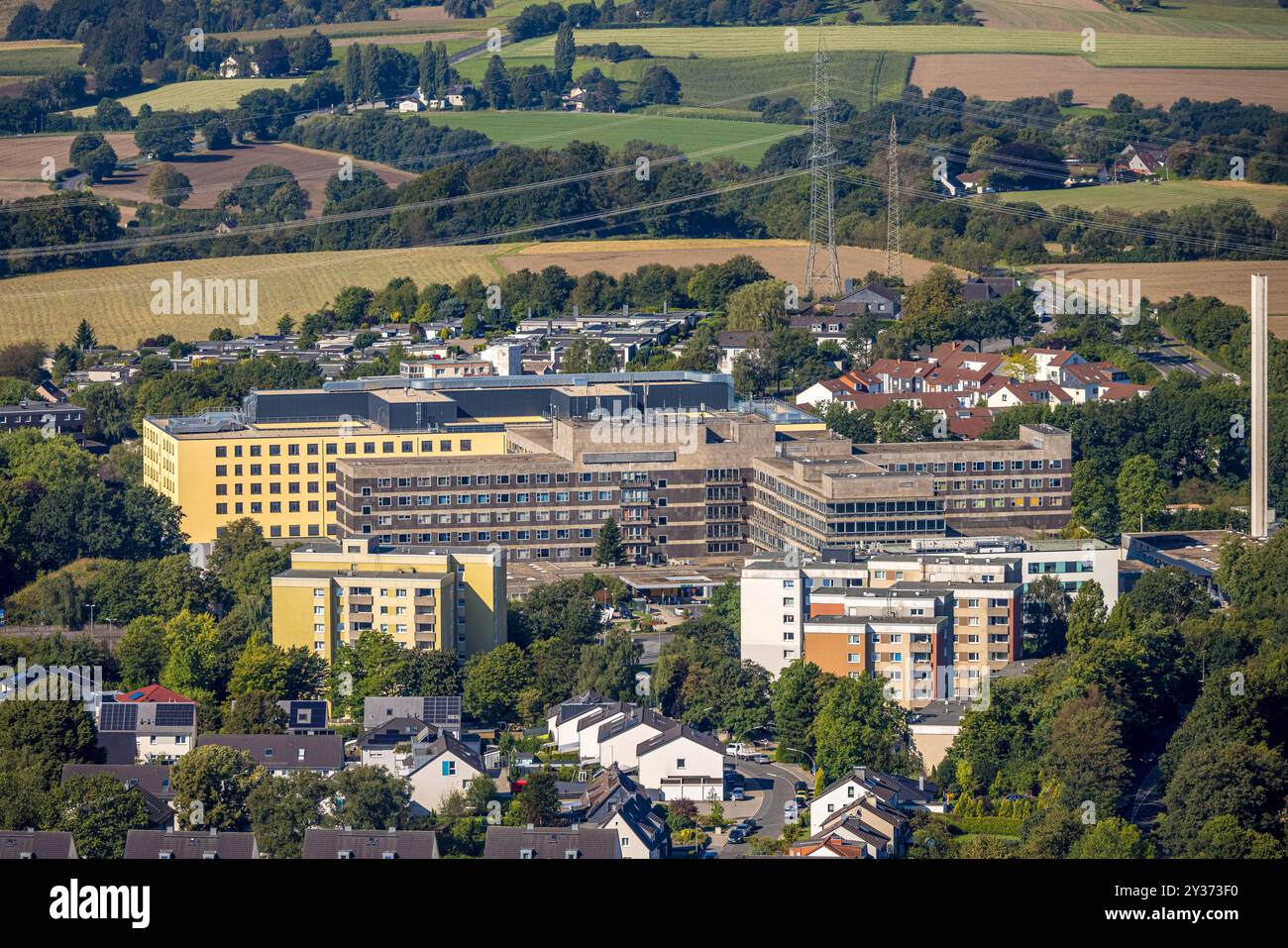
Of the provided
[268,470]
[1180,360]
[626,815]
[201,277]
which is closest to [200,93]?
[201,277]

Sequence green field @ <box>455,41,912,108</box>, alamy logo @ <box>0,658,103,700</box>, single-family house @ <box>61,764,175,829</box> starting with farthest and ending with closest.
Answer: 1. green field @ <box>455,41,912,108</box>
2. alamy logo @ <box>0,658,103,700</box>
3. single-family house @ <box>61,764,175,829</box>

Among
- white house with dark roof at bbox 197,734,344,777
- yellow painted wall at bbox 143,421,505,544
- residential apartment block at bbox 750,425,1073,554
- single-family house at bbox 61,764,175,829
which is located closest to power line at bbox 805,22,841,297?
yellow painted wall at bbox 143,421,505,544

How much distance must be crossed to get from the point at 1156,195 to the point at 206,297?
88.4 ft

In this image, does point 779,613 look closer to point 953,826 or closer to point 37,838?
point 953,826

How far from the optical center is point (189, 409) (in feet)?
161

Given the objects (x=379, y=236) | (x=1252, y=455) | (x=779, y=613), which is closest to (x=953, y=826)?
(x=779, y=613)

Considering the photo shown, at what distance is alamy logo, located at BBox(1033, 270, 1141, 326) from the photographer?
5803 centimetres

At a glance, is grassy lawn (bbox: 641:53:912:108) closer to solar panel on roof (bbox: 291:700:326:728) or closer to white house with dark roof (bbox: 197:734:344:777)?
solar panel on roof (bbox: 291:700:326:728)

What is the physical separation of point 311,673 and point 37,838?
888 centimetres

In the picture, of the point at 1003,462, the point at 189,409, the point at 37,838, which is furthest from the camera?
the point at 189,409

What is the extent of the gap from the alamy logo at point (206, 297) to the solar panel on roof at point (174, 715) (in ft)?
119

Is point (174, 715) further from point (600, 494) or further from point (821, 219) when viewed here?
point (821, 219)

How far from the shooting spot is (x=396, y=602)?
3066 cm

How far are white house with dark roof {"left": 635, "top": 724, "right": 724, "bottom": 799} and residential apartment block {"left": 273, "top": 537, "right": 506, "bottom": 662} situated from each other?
4.73m
